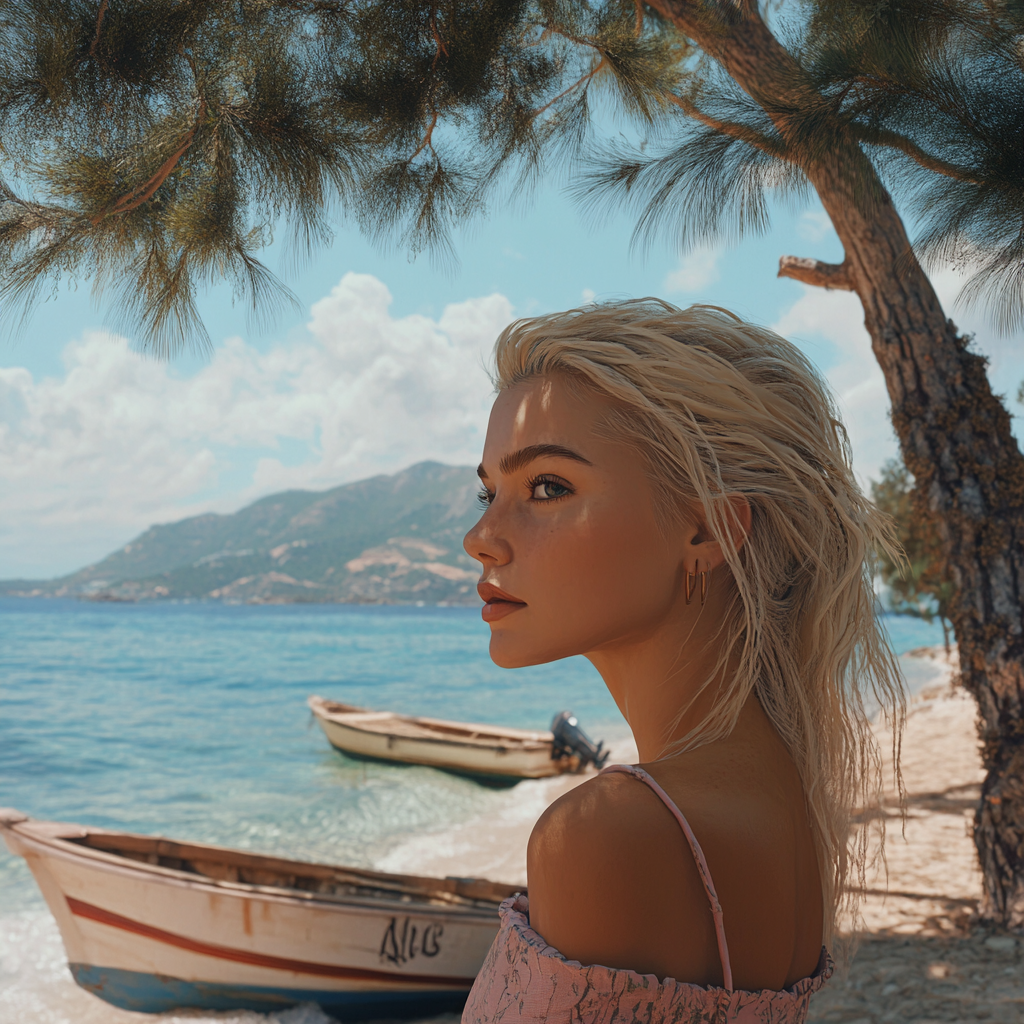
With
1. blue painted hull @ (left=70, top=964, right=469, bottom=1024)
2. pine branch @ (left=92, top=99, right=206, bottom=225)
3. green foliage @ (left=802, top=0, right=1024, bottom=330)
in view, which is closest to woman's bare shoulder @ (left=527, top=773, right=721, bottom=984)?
green foliage @ (left=802, top=0, right=1024, bottom=330)

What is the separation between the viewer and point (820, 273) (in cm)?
433

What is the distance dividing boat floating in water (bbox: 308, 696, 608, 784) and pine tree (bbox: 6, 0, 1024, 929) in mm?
9749

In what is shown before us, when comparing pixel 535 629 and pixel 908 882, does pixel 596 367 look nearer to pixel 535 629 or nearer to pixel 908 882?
pixel 535 629

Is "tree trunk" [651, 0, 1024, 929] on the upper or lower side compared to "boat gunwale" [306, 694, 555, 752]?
upper

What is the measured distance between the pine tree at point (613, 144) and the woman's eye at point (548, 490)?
85.6 inches

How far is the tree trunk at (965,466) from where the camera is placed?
148 inches

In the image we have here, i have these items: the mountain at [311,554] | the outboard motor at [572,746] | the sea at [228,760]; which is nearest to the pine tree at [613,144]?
the sea at [228,760]

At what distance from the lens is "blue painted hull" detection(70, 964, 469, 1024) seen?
17.5 ft

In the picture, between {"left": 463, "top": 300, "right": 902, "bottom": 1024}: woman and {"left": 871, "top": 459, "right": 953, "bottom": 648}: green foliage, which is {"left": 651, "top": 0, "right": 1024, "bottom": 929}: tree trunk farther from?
{"left": 463, "top": 300, "right": 902, "bottom": 1024}: woman

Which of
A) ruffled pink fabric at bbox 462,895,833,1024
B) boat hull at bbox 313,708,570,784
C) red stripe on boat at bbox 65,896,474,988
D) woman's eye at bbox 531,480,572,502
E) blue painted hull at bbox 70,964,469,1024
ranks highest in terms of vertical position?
woman's eye at bbox 531,480,572,502

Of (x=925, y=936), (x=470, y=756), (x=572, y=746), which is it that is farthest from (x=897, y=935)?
(x=470, y=756)

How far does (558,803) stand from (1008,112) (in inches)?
103

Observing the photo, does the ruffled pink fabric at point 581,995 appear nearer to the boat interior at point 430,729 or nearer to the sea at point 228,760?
the sea at point 228,760

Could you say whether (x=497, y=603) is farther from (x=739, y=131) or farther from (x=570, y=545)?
(x=739, y=131)
